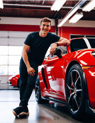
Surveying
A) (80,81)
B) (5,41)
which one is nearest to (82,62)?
(80,81)

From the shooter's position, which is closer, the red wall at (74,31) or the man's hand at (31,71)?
the man's hand at (31,71)

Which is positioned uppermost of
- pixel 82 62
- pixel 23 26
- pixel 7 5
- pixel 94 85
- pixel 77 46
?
pixel 7 5

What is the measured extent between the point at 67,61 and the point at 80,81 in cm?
54

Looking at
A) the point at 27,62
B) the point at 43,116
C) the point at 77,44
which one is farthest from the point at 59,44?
the point at 43,116

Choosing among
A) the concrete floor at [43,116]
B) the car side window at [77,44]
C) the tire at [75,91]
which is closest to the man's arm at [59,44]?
the car side window at [77,44]

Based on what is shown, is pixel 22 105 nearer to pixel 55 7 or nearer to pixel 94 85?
pixel 94 85

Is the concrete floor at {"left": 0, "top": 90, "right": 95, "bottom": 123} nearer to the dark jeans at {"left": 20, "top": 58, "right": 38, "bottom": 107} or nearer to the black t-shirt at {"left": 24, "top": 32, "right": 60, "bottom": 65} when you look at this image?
the dark jeans at {"left": 20, "top": 58, "right": 38, "bottom": 107}

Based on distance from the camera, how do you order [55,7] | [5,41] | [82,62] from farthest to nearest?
[5,41]
[55,7]
[82,62]

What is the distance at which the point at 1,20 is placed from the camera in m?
13.3

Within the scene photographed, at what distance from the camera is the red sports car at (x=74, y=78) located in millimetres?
2479

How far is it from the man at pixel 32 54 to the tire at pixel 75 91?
0.60 metres

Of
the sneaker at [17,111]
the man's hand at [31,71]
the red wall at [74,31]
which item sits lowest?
the sneaker at [17,111]

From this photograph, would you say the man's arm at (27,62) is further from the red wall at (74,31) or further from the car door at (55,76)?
the red wall at (74,31)

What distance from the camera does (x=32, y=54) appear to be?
11.0ft
